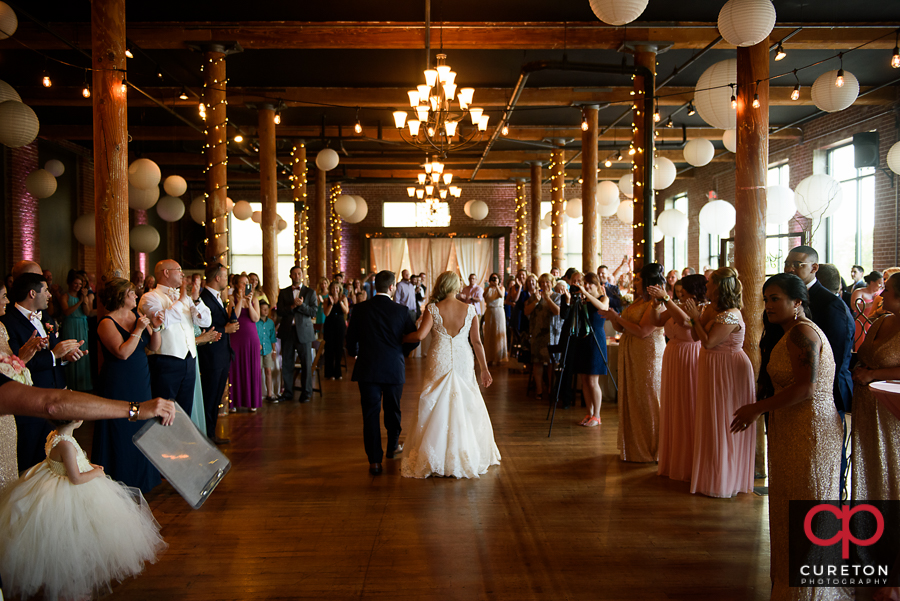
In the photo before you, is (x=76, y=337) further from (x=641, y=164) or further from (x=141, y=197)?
(x=641, y=164)

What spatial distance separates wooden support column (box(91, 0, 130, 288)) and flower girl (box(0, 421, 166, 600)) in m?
2.41

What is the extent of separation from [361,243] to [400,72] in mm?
9960

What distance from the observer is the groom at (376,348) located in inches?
180

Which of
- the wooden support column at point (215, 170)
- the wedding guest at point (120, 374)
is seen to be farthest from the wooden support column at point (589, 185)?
the wedding guest at point (120, 374)

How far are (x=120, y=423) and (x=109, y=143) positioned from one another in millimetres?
2285

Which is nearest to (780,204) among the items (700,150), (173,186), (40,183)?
(700,150)

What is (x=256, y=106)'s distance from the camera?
1046 centimetres

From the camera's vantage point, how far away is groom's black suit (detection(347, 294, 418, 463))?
4.57 m

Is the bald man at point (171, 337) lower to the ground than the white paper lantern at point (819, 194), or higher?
lower

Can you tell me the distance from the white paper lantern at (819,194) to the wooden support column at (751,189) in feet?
11.0

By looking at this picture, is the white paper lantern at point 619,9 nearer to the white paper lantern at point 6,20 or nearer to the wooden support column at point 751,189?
the wooden support column at point 751,189

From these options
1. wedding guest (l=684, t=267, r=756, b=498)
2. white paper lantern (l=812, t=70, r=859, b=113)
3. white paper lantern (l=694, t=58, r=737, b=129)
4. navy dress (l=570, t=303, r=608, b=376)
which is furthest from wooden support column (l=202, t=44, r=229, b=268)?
white paper lantern (l=812, t=70, r=859, b=113)

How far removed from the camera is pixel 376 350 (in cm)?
458

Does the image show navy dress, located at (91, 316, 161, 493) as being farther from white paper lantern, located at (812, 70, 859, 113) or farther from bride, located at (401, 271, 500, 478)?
white paper lantern, located at (812, 70, 859, 113)
